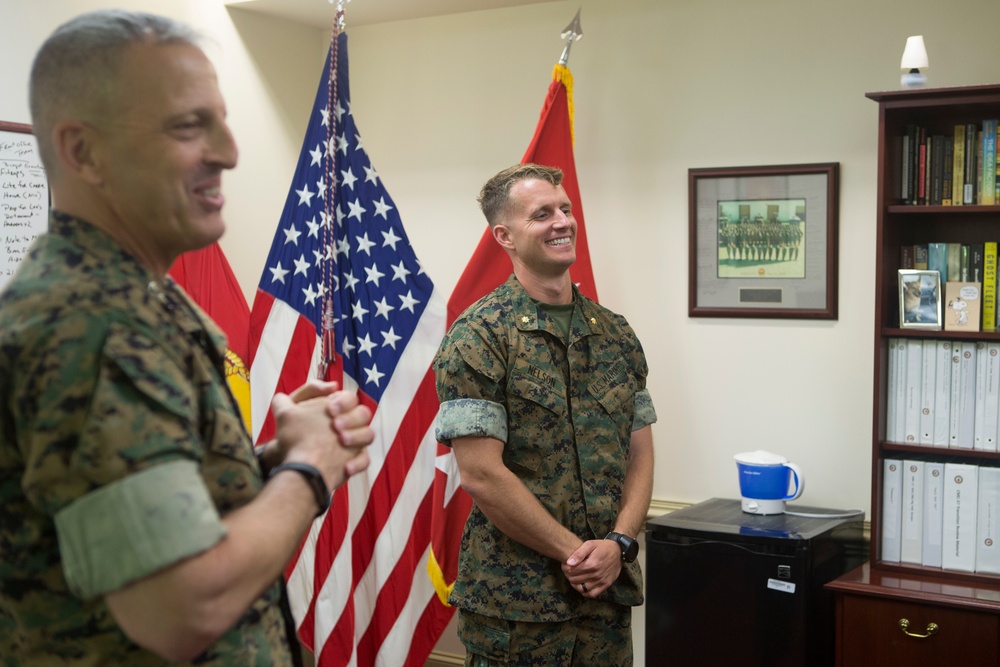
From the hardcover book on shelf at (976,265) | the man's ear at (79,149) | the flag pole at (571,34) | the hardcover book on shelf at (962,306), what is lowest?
the hardcover book on shelf at (962,306)

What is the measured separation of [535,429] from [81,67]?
149cm

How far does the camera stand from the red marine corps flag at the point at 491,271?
9.41ft

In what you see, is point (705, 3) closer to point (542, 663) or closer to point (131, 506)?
point (542, 663)

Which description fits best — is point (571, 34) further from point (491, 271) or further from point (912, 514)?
point (912, 514)

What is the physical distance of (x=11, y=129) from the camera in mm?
2562

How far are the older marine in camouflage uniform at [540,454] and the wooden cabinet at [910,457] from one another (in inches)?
24.6

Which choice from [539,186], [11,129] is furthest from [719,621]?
[11,129]

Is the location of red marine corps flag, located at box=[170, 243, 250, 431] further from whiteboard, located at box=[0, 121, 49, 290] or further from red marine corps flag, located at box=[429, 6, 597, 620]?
red marine corps flag, located at box=[429, 6, 597, 620]

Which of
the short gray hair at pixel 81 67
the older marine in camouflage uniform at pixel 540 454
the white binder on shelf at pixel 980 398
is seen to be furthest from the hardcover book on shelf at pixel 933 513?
the short gray hair at pixel 81 67

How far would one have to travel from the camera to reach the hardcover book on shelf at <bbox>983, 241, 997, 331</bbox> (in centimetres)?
254

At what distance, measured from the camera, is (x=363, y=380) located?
2934 millimetres

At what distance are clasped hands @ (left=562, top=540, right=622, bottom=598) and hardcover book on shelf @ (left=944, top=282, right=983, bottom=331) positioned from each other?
1079 millimetres

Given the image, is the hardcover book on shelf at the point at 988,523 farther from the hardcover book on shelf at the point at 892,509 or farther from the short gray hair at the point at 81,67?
the short gray hair at the point at 81,67

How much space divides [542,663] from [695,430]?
43.6 inches
